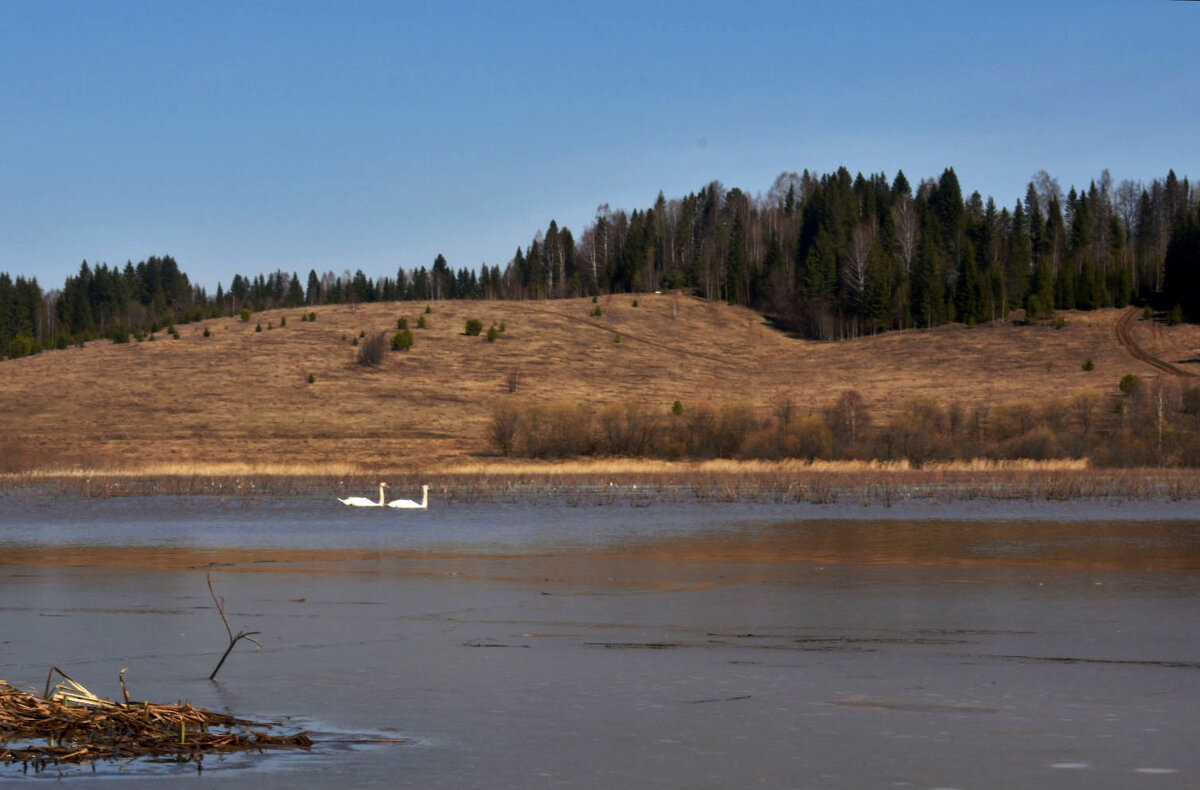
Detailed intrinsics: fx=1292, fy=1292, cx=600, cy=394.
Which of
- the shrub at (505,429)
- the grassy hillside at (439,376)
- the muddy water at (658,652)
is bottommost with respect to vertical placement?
the muddy water at (658,652)

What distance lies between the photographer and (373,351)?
82562 millimetres

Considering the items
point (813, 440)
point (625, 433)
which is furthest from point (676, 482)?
point (625, 433)

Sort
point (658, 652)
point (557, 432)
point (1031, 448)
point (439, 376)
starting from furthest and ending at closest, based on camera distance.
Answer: point (439, 376), point (557, 432), point (1031, 448), point (658, 652)

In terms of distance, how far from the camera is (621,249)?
143 metres

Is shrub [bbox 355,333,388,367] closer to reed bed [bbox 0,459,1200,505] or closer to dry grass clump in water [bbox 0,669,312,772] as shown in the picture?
reed bed [bbox 0,459,1200,505]

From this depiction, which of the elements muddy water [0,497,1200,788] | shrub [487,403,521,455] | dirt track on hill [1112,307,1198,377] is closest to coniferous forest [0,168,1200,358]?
dirt track on hill [1112,307,1198,377]

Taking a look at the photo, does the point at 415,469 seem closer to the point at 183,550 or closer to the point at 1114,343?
the point at 183,550

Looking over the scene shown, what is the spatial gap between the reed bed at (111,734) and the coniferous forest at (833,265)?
8928cm

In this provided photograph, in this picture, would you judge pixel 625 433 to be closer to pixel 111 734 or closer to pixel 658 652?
pixel 658 652

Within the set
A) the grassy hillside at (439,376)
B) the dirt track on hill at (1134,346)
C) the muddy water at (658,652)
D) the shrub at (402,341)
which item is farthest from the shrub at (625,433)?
the dirt track on hill at (1134,346)

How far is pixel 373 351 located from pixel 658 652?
2860 inches

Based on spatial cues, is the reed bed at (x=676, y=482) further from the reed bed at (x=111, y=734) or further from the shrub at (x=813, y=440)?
the reed bed at (x=111, y=734)

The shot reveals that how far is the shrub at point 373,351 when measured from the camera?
82.1 meters

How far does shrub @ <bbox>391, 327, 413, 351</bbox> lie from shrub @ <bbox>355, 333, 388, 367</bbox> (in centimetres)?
152
